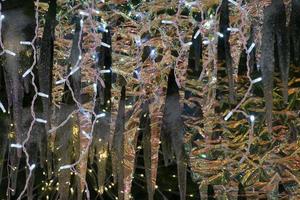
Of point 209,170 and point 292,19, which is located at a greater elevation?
point 292,19

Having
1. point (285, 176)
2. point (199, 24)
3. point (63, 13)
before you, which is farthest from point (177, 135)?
point (285, 176)

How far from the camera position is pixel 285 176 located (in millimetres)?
Answer: 1291

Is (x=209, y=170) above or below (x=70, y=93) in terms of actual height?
below

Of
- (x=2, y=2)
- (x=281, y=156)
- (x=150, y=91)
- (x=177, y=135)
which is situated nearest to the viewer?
(x=2, y=2)

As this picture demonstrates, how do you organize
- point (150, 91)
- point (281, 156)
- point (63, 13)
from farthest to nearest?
point (281, 156) → point (150, 91) → point (63, 13)

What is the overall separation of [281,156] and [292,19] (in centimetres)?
53

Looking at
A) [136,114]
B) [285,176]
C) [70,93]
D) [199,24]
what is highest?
[199,24]

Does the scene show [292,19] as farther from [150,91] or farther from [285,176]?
[285,176]

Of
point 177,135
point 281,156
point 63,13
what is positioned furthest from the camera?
point 281,156

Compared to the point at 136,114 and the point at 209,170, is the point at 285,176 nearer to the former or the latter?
the point at 209,170

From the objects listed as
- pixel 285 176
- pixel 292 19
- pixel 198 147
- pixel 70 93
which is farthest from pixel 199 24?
pixel 285 176

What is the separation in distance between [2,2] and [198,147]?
0.68 meters

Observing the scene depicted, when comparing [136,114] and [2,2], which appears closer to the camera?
[2,2]

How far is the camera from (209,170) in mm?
1323
